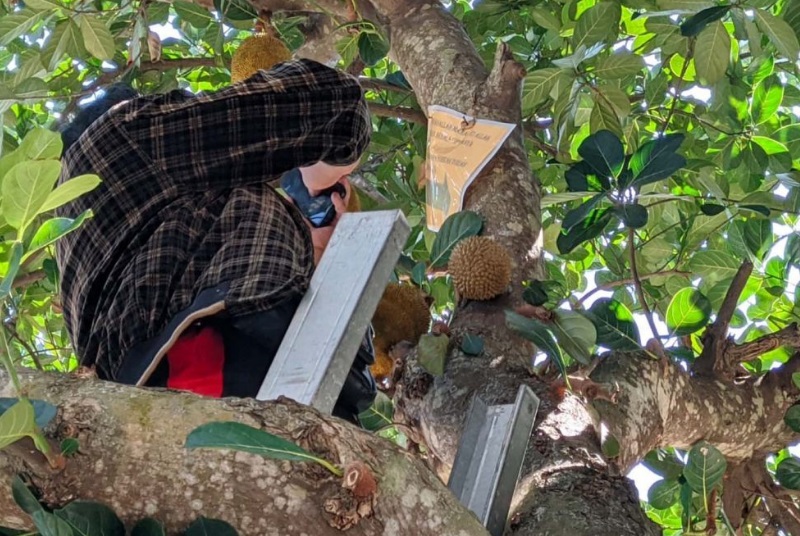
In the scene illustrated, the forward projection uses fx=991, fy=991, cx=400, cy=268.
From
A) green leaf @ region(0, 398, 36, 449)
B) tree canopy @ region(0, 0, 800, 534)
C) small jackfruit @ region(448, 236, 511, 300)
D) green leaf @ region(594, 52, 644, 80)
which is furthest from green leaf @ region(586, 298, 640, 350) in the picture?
green leaf @ region(0, 398, 36, 449)

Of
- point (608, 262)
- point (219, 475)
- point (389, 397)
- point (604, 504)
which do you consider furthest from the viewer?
point (608, 262)

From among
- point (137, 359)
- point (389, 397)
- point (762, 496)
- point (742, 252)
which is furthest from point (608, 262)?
point (137, 359)

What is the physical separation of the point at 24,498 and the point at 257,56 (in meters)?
1.30

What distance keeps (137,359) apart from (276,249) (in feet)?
0.70

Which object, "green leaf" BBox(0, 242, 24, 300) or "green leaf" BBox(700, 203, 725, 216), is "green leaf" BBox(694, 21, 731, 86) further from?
"green leaf" BBox(0, 242, 24, 300)

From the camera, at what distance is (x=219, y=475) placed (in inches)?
27.6

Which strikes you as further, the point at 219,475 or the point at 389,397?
the point at 389,397

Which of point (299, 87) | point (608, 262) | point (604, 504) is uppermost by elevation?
point (299, 87)

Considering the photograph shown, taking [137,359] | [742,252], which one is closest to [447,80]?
[742,252]

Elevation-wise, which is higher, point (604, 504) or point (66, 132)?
point (66, 132)

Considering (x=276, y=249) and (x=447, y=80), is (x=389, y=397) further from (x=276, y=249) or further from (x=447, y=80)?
(x=447, y=80)

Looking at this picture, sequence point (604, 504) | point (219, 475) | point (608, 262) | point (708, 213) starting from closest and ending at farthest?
point (219, 475)
point (604, 504)
point (708, 213)
point (608, 262)

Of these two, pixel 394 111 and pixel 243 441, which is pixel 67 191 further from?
pixel 394 111

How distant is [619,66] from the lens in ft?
→ 5.76
